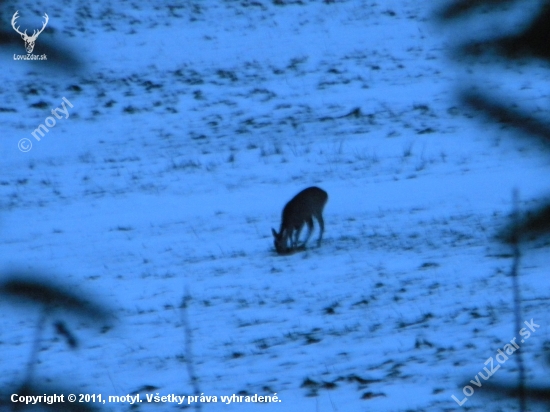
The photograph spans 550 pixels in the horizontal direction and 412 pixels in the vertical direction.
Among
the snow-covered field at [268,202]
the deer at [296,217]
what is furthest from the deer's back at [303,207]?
the snow-covered field at [268,202]

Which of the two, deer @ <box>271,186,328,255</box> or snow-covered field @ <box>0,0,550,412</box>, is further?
deer @ <box>271,186,328,255</box>

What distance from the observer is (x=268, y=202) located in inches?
466

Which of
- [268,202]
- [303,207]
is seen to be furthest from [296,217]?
[268,202]

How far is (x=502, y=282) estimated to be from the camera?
7.98m

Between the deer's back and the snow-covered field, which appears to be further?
the deer's back

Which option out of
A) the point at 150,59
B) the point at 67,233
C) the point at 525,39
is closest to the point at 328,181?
the point at 67,233

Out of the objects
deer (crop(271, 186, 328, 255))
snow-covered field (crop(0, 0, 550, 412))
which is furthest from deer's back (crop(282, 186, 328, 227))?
snow-covered field (crop(0, 0, 550, 412))

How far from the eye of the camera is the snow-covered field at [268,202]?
18.8 feet

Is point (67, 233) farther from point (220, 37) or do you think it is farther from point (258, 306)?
point (220, 37)

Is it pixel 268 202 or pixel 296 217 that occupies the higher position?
pixel 268 202

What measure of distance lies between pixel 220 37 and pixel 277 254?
12964mm

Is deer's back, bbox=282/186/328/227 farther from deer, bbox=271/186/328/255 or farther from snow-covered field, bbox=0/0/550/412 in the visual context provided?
snow-covered field, bbox=0/0/550/412

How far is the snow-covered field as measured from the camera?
572cm

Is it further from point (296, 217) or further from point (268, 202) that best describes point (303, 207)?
point (268, 202)
